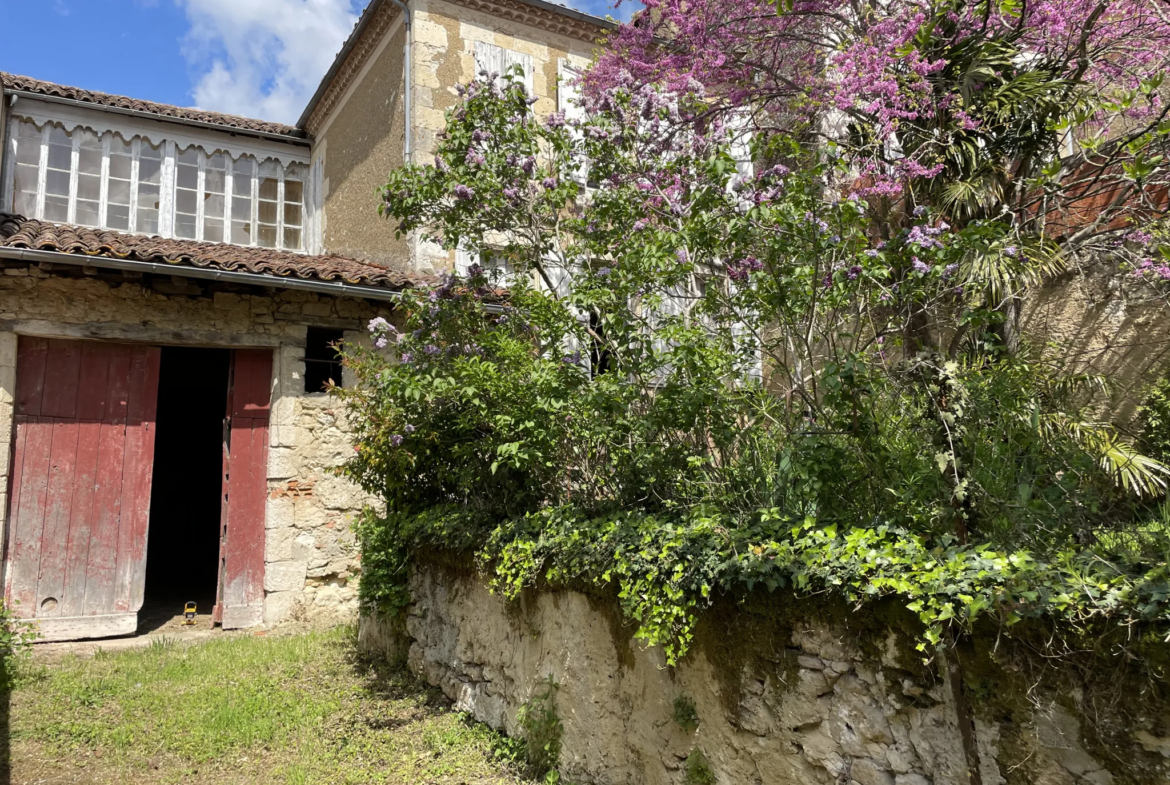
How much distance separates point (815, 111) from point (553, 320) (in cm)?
349

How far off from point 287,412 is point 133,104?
5453mm

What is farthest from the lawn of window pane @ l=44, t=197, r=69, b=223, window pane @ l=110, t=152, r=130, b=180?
window pane @ l=110, t=152, r=130, b=180

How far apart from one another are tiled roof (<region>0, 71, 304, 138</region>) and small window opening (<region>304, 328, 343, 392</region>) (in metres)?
4.34

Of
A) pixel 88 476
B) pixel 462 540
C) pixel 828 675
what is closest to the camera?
pixel 828 675

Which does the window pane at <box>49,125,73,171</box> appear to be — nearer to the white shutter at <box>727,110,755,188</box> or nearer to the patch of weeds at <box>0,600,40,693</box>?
the patch of weeds at <box>0,600,40,693</box>

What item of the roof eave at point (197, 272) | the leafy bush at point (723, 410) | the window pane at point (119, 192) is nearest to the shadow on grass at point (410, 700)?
the leafy bush at point (723, 410)

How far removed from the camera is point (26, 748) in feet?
14.6

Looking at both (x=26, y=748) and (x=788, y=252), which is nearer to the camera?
(x=788, y=252)

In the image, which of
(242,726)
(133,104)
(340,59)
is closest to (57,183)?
(133,104)

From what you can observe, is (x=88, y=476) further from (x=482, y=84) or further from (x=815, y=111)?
(x=815, y=111)

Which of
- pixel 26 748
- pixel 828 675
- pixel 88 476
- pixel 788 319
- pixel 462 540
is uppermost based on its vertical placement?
pixel 788 319

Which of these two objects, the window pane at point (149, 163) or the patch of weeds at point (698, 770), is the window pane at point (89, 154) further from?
the patch of weeds at point (698, 770)

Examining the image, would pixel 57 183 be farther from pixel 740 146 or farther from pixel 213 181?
pixel 740 146

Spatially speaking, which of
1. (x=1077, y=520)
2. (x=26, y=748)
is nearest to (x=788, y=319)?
(x=1077, y=520)
